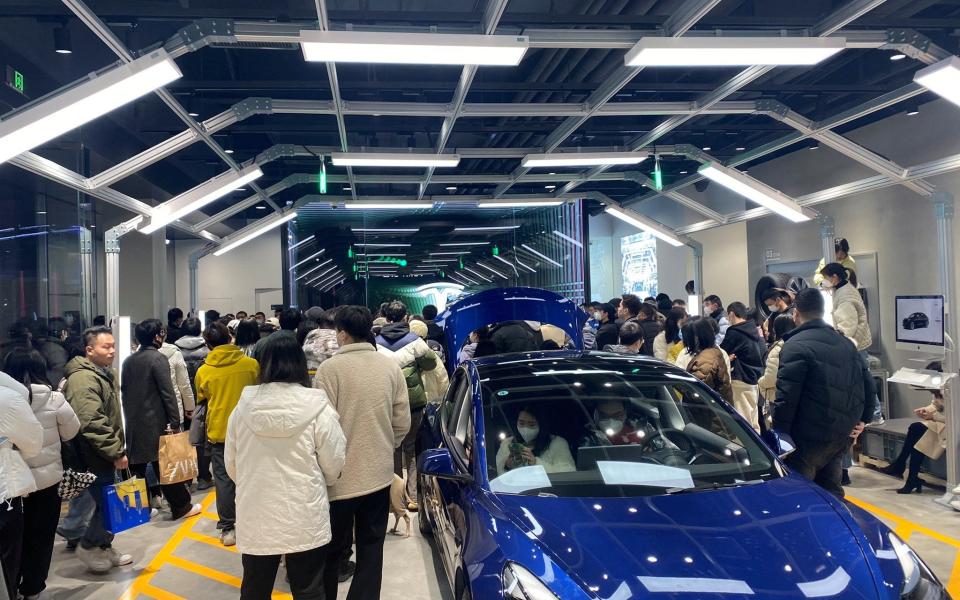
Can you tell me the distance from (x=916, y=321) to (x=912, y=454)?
119 centimetres

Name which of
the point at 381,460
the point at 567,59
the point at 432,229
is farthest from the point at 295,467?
the point at 432,229

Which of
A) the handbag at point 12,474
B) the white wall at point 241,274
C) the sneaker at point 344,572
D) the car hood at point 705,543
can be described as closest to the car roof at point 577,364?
the car hood at point 705,543

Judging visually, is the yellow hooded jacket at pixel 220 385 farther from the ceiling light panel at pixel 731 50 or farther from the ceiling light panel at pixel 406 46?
the ceiling light panel at pixel 731 50

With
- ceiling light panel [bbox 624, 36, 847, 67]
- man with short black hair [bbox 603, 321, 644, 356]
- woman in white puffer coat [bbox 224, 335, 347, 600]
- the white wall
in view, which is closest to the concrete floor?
woman in white puffer coat [bbox 224, 335, 347, 600]

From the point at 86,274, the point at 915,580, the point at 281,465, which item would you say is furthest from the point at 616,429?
the point at 86,274

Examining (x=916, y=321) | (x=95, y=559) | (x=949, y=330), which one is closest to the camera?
(x=95, y=559)

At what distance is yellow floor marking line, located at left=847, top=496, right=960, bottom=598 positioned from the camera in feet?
13.3

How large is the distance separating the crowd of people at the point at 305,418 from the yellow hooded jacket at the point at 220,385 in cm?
1

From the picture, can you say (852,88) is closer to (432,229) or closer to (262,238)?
(432,229)

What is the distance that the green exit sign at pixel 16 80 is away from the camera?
6.18 m

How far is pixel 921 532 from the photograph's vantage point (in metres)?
4.98

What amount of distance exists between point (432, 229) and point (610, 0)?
773cm

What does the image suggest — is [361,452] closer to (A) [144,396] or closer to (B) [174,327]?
(A) [144,396]

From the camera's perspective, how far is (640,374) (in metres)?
3.52
